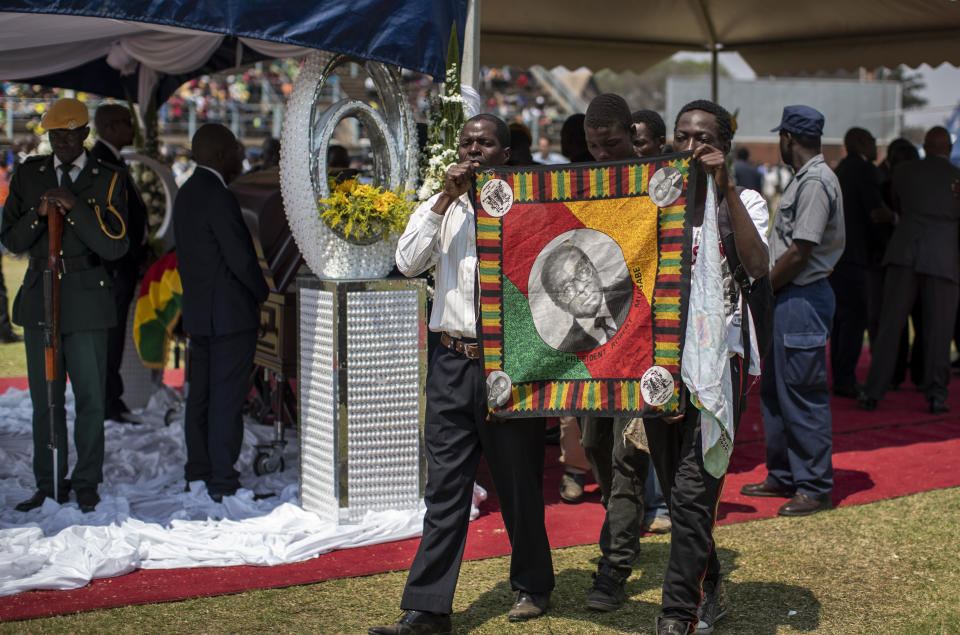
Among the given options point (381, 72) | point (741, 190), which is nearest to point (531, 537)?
point (741, 190)

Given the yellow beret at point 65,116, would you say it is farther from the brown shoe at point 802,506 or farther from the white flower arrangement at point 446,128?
the brown shoe at point 802,506

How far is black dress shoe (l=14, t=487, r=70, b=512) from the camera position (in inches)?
219

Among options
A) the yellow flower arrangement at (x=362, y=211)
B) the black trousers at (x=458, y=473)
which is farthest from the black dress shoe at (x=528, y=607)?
the yellow flower arrangement at (x=362, y=211)

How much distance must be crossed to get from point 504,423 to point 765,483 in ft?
8.91

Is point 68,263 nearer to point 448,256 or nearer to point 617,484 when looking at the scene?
point 448,256

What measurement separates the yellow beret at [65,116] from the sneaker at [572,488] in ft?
11.0

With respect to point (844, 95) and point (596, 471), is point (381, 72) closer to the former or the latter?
point (596, 471)

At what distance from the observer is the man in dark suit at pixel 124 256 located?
7.37 metres

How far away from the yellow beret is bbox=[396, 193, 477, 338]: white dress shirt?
8.05 feet

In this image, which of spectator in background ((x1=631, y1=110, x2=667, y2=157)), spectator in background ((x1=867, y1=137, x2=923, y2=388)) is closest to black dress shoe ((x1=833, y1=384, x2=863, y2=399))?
spectator in background ((x1=867, y1=137, x2=923, y2=388))

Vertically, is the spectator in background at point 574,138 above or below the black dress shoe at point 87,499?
above

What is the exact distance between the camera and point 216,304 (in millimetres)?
5848

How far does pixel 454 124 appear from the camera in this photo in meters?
5.36

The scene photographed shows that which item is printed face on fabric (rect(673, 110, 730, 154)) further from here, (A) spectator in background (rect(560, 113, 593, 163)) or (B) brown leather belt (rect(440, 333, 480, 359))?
(A) spectator in background (rect(560, 113, 593, 163))
